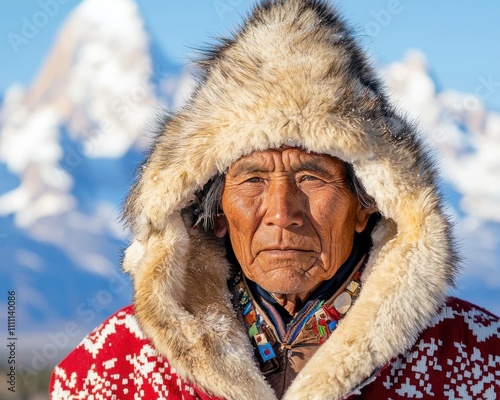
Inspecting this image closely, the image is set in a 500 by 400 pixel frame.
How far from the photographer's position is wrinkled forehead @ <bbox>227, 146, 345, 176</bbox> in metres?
2.79

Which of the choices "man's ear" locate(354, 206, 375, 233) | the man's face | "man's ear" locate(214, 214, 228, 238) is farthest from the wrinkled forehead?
"man's ear" locate(214, 214, 228, 238)

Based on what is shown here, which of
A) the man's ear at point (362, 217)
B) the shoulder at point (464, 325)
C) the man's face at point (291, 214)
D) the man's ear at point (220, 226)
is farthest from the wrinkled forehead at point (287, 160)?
the shoulder at point (464, 325)

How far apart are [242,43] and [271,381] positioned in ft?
3.48

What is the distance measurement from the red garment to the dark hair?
394 millimetres

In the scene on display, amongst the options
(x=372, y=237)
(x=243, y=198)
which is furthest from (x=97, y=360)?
(x=372, y=237)

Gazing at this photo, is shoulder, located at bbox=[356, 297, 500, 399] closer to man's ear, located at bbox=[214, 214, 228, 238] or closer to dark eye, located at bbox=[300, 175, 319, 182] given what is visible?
dark eye, located at bbox=[300, 175, 319, 182]

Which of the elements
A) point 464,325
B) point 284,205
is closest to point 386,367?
point 464,325

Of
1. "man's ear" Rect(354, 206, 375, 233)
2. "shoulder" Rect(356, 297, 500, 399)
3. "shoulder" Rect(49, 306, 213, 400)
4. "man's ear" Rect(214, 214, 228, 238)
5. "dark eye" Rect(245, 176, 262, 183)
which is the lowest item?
"shoulder" Rect(356, 297, 500, 399)

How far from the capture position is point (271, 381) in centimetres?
291

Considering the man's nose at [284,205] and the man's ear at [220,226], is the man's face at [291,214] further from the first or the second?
the man's ear at [220,226]

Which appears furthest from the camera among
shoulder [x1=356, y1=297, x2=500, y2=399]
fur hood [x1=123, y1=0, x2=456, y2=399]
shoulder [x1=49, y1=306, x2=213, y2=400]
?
shoulder [x1=49, y1=306, x2=213, y2=400]

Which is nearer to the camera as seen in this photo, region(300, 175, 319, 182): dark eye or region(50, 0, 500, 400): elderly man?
region(50, 0, 500, 400): elderly man

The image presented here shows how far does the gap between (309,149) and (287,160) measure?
91 millimetres

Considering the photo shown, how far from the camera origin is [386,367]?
2.74 m
